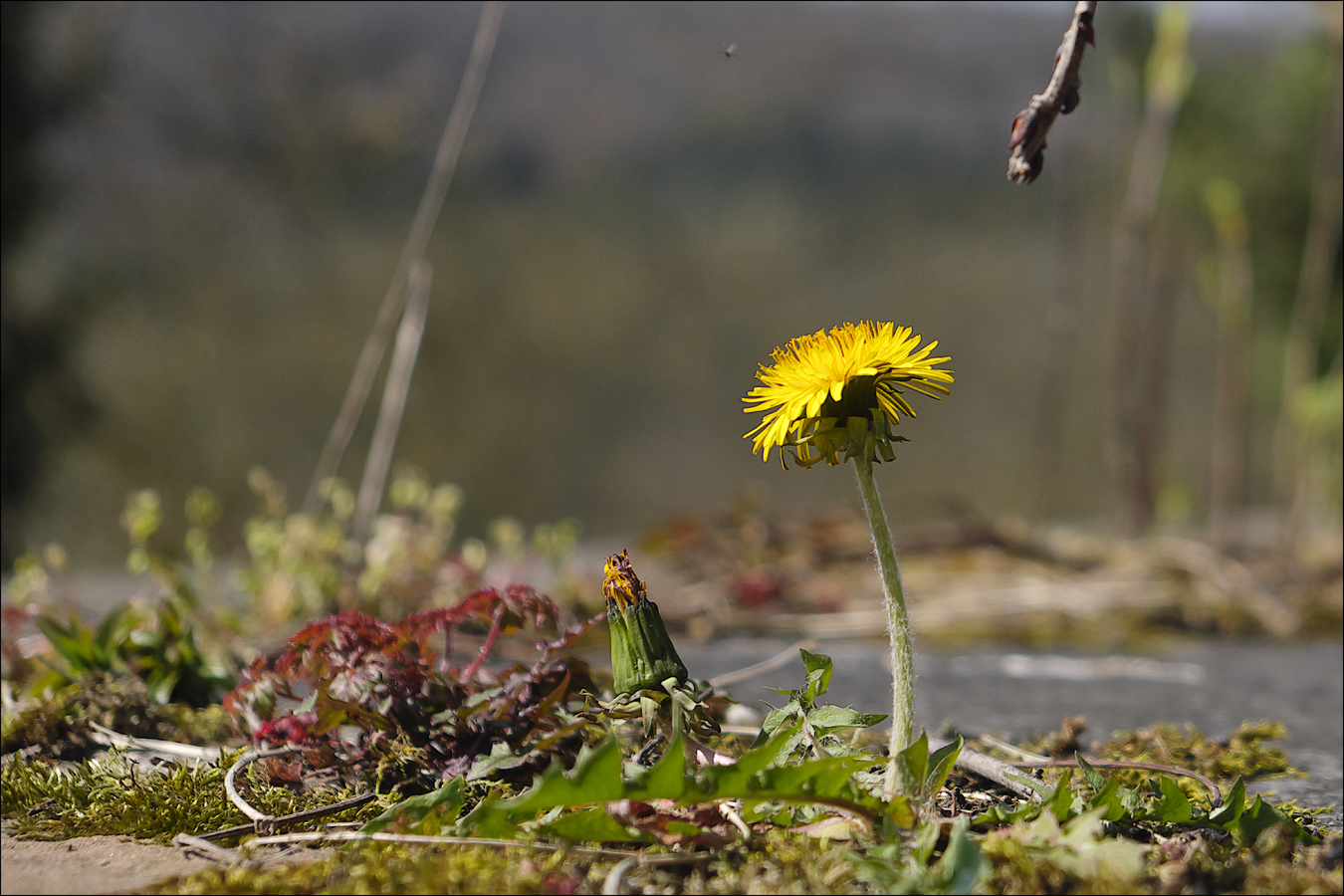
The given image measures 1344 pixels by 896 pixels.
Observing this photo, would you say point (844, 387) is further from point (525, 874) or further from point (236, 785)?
point (236, 785)

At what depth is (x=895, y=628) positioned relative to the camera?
0.80 meters

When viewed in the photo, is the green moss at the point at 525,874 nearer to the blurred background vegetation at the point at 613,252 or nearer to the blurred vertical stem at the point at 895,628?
the blurred vertical stem at the point at 895,628

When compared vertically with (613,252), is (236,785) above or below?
below

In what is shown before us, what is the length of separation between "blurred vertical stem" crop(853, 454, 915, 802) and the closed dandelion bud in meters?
0.18

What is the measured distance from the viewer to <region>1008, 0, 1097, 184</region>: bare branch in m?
0.83

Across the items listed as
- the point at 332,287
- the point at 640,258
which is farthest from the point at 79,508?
the point at 640,258

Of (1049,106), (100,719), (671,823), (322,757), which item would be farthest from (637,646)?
(100,719)

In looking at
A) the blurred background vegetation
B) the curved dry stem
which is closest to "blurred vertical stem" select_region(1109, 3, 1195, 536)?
the blurred background vegetation

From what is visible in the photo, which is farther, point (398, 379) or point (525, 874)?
point (398, 379)

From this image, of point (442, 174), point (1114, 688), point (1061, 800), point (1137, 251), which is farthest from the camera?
point (1137, 251)

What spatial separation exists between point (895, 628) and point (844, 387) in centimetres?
21

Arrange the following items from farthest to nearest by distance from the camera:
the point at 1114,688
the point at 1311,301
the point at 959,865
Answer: the point at 1311,301 → the point at 1114,688 → the point at 959,865

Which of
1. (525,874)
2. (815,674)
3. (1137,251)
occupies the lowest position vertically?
(525,874)

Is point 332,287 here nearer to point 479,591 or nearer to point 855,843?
point 479,591
